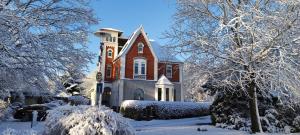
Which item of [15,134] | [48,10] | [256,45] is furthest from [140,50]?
[15,134]

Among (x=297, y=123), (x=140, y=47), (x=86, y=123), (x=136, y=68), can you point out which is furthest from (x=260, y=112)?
(x=140, y=47)

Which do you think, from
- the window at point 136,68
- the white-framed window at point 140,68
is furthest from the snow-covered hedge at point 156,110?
the window at point 136,68

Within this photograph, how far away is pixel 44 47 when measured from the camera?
11.5 metres

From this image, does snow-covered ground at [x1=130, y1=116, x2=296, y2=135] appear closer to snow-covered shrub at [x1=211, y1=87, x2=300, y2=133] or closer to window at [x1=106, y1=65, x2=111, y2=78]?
snow-covered shrub at [x1=211, y1=87, x2=300, y2=133]

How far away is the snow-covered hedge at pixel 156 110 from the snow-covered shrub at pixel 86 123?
54.0 feet

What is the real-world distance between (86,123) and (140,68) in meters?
29.0

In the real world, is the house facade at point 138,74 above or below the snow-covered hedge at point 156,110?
above

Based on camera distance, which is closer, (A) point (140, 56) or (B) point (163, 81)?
(B) point (163, 81)

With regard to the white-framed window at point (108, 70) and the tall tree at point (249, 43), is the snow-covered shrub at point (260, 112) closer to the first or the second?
the tall tree at point (249, 43)

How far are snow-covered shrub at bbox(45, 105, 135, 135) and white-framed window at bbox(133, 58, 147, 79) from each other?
2784cm

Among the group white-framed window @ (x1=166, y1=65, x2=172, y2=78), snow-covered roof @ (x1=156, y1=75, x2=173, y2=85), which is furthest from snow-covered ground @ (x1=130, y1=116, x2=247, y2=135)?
white-framed window @ (x1=166, y1=65, x2=172, y2=78)

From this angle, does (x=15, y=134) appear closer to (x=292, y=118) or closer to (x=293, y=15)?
(x=293, y=15)

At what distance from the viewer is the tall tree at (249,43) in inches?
417

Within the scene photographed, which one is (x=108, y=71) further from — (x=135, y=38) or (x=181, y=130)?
(x=181, y=130)
